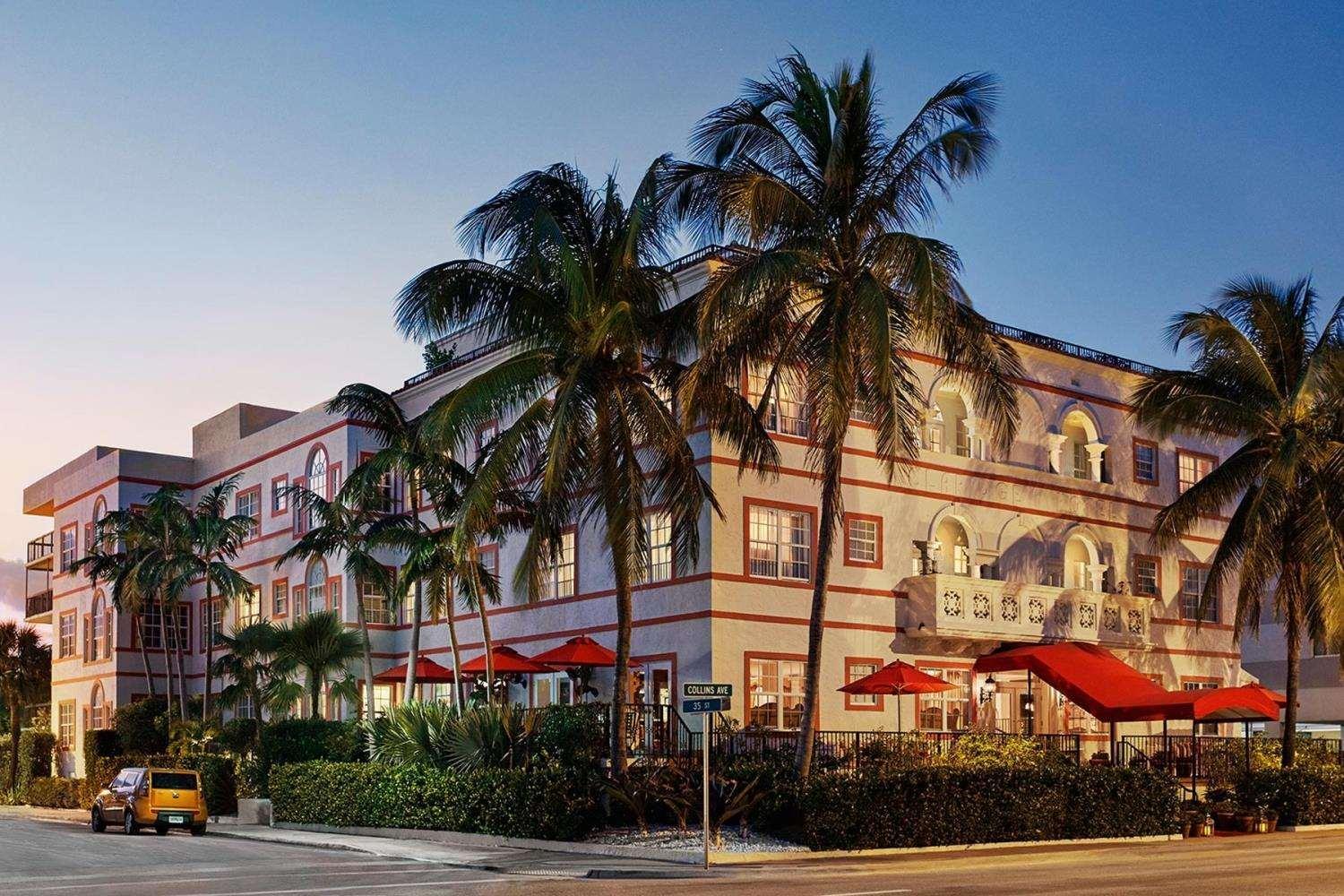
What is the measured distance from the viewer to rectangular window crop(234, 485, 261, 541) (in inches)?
2031

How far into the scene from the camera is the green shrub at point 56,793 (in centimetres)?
5447

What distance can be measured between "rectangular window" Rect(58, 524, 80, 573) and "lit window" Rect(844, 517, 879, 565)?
35664 mm

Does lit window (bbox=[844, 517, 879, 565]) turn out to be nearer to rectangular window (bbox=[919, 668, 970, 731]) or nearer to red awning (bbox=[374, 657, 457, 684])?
rectangular window (bbox=[919, 668, 970, 731])

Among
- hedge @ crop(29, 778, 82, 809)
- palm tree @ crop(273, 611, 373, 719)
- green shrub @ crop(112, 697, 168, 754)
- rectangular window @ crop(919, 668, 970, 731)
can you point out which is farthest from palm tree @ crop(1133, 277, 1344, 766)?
hedge @ crop(29, 778, 82, 809)

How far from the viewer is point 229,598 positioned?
51.5 m

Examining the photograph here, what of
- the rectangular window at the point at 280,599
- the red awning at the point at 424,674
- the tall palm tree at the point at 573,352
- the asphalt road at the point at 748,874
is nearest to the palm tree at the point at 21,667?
the rectangular window at the point at 280,599

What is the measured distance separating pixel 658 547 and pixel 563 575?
4061mm

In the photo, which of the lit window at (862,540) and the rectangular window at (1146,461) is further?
the rectangular window at (1146,461)

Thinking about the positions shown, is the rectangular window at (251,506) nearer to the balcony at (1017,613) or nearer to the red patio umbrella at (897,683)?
the balcony at (1017,613)

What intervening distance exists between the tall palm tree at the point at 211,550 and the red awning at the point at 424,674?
8925mm

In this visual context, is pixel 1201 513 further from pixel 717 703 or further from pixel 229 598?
pixel 229 598

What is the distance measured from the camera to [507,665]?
119ft

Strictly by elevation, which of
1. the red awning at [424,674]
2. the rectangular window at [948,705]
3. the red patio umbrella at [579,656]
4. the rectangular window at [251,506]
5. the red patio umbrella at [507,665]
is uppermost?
the rectangular window at [251,506]

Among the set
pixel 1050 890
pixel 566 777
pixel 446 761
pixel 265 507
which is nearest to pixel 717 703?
pixel 566 777
